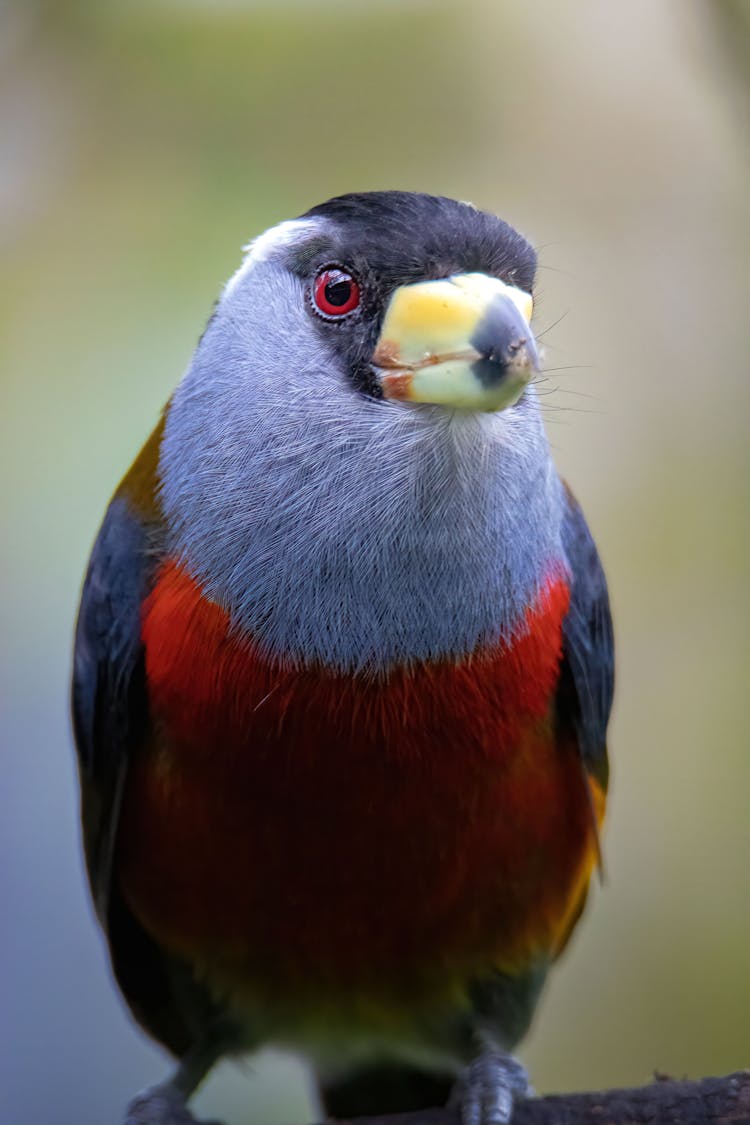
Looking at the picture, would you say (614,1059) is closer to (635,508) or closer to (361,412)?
(635,508)

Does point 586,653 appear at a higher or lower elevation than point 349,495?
lower

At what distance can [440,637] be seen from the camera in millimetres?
3381

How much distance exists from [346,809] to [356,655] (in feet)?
1.26

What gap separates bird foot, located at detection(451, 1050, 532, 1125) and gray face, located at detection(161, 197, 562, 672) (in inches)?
48.2

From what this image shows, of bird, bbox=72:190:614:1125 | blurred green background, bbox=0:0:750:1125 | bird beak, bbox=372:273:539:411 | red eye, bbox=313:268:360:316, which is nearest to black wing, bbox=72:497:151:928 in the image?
bird, bbox=72:190:614:1125

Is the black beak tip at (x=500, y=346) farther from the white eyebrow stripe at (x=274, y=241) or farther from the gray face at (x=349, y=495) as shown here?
the white eyebrow stripe at (x=274, y=241)

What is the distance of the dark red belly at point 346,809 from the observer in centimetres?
340

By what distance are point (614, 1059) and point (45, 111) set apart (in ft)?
16.2

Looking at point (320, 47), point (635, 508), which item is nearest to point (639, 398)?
point (635, 508)

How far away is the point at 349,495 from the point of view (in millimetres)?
3252

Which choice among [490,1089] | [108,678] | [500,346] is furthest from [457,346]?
[490,1089]

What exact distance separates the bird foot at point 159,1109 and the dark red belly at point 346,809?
58cm

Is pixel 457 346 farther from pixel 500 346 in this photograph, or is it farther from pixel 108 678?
pixel 108 678

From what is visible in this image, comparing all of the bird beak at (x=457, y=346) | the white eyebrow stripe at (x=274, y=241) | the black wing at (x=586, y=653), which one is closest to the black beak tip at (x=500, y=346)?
the bird beak at (x=457, y=346)
